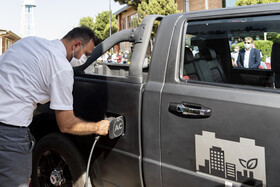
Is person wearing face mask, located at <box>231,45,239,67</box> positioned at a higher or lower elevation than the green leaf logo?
higher

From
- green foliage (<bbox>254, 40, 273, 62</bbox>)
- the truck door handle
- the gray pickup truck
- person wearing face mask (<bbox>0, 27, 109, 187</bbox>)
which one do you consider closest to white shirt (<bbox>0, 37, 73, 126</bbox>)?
person wearing face mask (<bbox>0, 27, 109, 187</bbox>)

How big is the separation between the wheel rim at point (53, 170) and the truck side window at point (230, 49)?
145 centimetres

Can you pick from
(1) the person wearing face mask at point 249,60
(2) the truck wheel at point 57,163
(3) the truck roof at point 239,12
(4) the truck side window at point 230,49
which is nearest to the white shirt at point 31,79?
(2) the truck wheel at point 57,163

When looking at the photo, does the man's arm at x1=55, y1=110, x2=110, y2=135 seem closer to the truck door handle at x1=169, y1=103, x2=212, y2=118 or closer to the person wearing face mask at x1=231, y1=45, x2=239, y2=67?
the truck door handle at x1=169, y1=103, x2=212, y2=118

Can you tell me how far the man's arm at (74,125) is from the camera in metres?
1.94

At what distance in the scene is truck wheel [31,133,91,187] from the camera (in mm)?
2422

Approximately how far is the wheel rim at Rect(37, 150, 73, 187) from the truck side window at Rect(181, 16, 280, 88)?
145 cm

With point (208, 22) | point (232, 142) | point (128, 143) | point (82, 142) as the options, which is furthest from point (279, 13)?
point (82, 142)

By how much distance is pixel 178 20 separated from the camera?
6.83ft

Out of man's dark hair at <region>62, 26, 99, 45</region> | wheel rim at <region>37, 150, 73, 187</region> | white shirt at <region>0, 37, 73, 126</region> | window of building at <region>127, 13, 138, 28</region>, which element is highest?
window of building at <region>127, 13, 138, 28</region>

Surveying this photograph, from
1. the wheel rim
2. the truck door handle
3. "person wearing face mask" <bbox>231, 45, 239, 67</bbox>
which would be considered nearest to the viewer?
the truck door handle

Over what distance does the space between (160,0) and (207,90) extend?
2038 centimetres

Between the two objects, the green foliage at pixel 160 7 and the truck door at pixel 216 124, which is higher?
the green foliage at pixel 160 7

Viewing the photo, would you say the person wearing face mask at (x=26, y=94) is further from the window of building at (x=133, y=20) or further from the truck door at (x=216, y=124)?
the window of building at (x=133, y=20)
